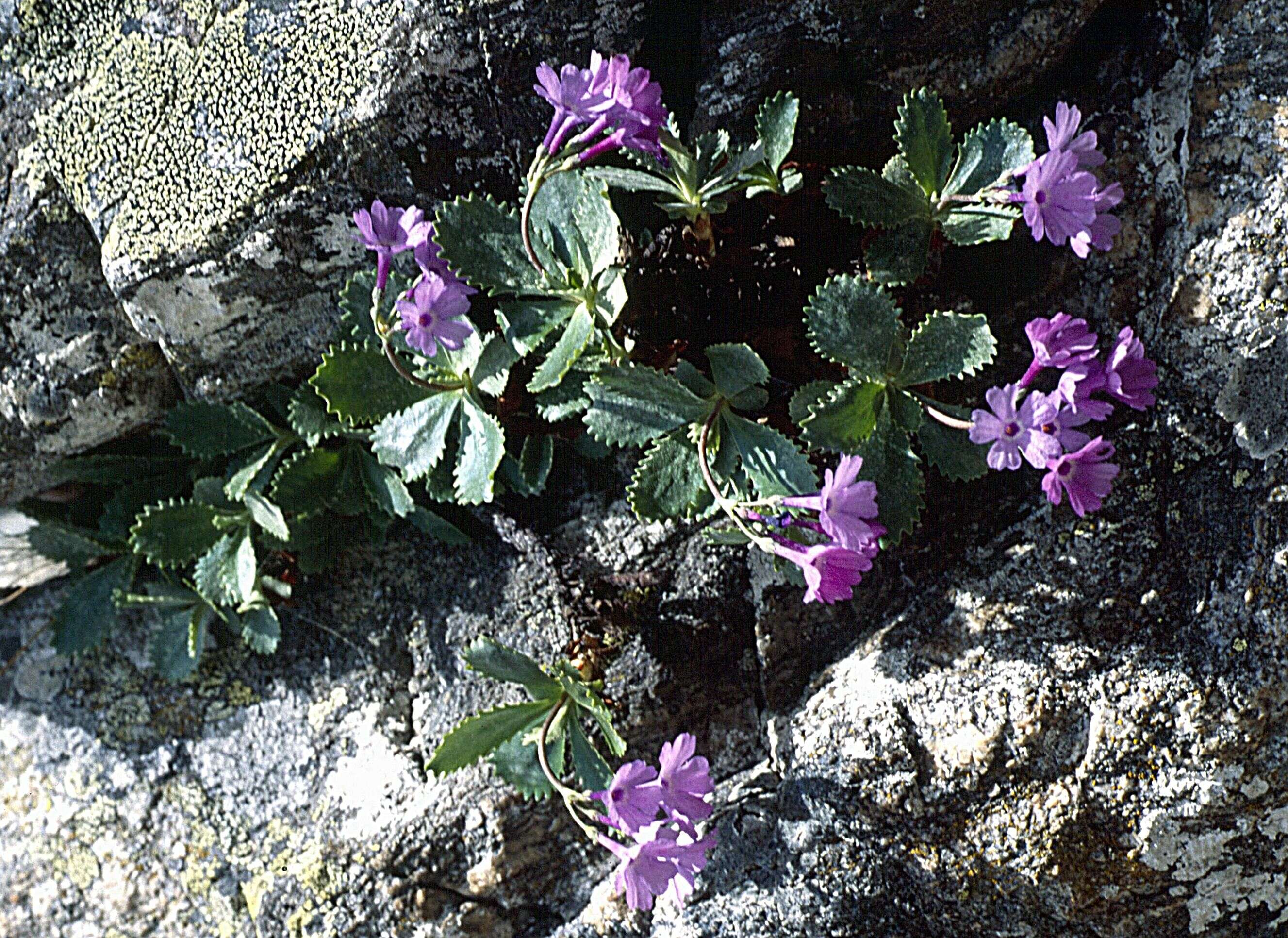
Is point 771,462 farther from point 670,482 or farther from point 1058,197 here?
point 1058,197

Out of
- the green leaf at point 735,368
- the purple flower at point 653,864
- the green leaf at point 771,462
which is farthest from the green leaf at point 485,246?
the purple flower at point 653,864

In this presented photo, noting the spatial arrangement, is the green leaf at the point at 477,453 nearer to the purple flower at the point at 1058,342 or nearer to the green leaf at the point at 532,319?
the green leaf at the point at 532,319

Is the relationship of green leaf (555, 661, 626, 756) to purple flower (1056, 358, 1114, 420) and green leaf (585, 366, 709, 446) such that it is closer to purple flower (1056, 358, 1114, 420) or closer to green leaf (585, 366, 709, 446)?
green leaf (585, 366, 709, 446)

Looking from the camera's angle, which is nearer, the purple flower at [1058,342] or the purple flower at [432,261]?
the purple flower at [1058,342]

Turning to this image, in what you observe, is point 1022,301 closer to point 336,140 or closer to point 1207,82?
point 1207,82

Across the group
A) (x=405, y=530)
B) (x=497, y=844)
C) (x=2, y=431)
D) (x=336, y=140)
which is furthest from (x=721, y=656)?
(x=2, y=431)

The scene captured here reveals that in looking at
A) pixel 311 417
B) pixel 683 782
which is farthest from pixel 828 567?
pixel 311 417

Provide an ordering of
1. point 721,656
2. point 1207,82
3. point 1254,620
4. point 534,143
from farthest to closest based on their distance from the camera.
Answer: point 721,656
point 534,143
point 1207,82
point 1254,620
